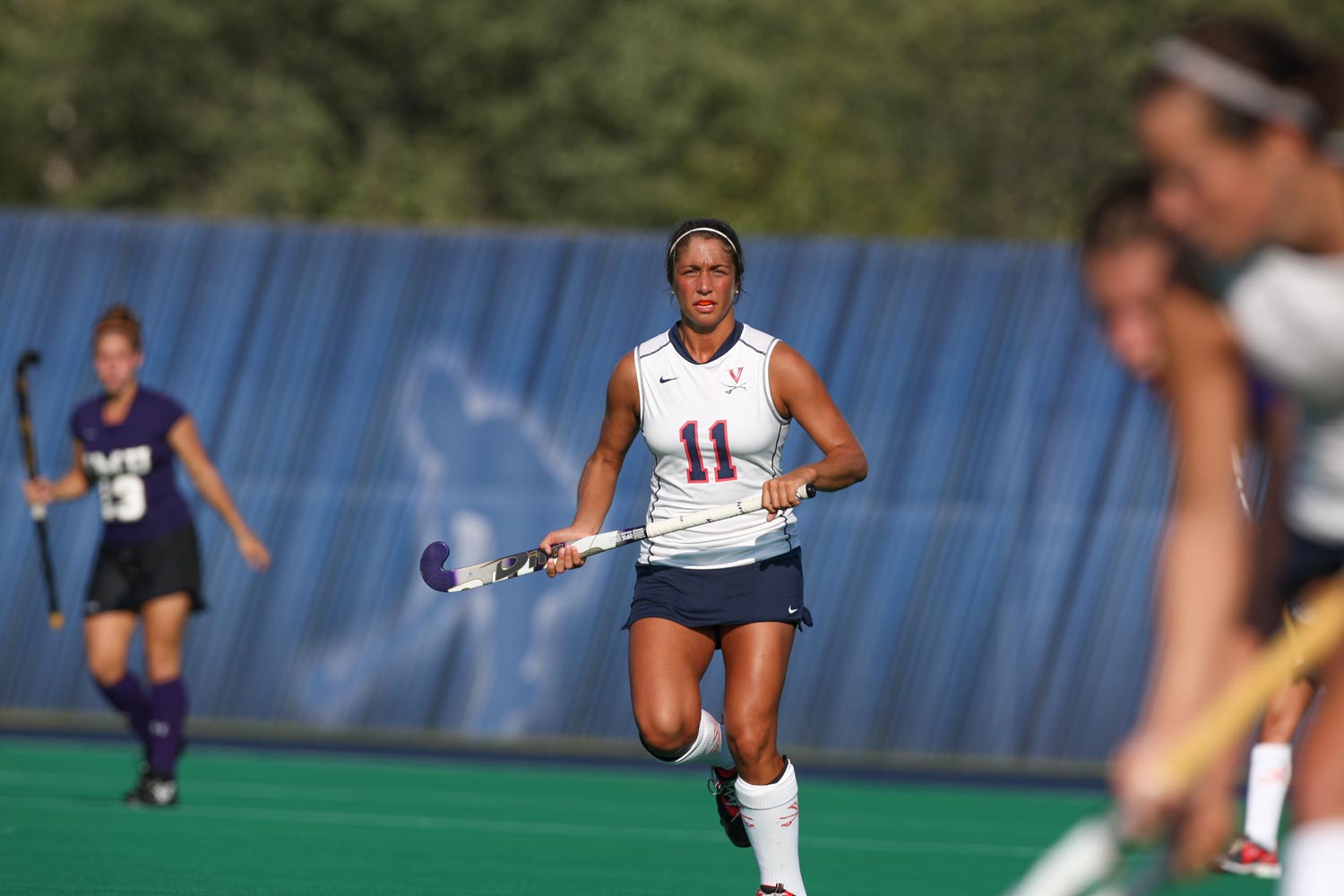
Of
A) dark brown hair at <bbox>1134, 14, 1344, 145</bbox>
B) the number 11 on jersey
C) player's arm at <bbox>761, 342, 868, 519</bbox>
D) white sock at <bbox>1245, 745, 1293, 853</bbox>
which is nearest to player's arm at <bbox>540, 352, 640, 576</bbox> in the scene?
the number 11 on jersey

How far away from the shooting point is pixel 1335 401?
11.0 feet

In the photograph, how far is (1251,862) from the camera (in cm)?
819

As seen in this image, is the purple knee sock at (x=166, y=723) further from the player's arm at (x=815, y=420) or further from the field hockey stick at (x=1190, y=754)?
the field hockey stick at (x=1190, y=754)

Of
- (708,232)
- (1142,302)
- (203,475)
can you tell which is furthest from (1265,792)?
(1142,302)

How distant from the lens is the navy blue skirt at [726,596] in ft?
22.2

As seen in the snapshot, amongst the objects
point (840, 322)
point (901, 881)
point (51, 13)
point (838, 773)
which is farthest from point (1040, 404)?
point (51, 13)

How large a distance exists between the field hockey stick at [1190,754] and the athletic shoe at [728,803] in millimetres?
3776

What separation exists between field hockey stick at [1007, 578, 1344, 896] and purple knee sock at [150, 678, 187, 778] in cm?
704

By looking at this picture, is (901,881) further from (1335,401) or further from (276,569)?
(276,569)

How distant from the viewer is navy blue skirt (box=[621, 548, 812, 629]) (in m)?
6.78

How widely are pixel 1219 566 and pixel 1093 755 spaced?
10.4m

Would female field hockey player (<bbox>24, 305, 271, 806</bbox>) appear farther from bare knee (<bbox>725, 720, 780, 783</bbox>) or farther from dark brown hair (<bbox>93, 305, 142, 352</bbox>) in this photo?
bare knee (<bbox>725, 720, 780, 783</bbox>)

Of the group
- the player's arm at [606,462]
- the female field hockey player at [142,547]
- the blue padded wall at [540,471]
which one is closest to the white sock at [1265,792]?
the player's arm at [606,462]

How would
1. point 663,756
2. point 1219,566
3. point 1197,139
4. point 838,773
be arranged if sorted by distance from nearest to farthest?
point 1197,139, point 1219,566, point 663,756, point 838,773
